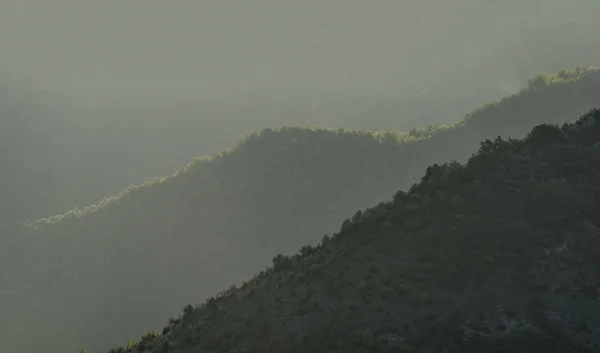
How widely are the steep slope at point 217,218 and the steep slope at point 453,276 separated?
6160 cm

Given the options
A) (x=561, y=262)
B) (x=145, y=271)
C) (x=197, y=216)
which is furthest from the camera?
(x=197, y=216)

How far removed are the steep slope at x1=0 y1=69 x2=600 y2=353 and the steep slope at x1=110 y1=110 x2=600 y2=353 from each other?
6160cm

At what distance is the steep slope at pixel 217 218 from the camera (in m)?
80.9

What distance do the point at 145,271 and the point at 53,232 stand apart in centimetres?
2383

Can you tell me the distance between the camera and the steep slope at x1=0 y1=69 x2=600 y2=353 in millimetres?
80938

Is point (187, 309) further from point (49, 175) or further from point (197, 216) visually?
point (49, 175)

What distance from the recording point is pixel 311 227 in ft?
283

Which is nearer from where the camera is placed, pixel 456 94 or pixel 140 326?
pixel 140 326

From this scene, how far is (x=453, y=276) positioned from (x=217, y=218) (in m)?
76.7

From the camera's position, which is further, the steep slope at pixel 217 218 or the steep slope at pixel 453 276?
the steep slope at pixel 217 218

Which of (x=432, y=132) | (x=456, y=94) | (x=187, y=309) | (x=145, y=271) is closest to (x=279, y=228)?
(x=145, y=271)

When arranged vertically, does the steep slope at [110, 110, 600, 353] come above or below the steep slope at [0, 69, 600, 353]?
below

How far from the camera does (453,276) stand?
1662 centimetres

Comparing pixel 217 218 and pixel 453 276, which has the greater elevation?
pixel 217 218
